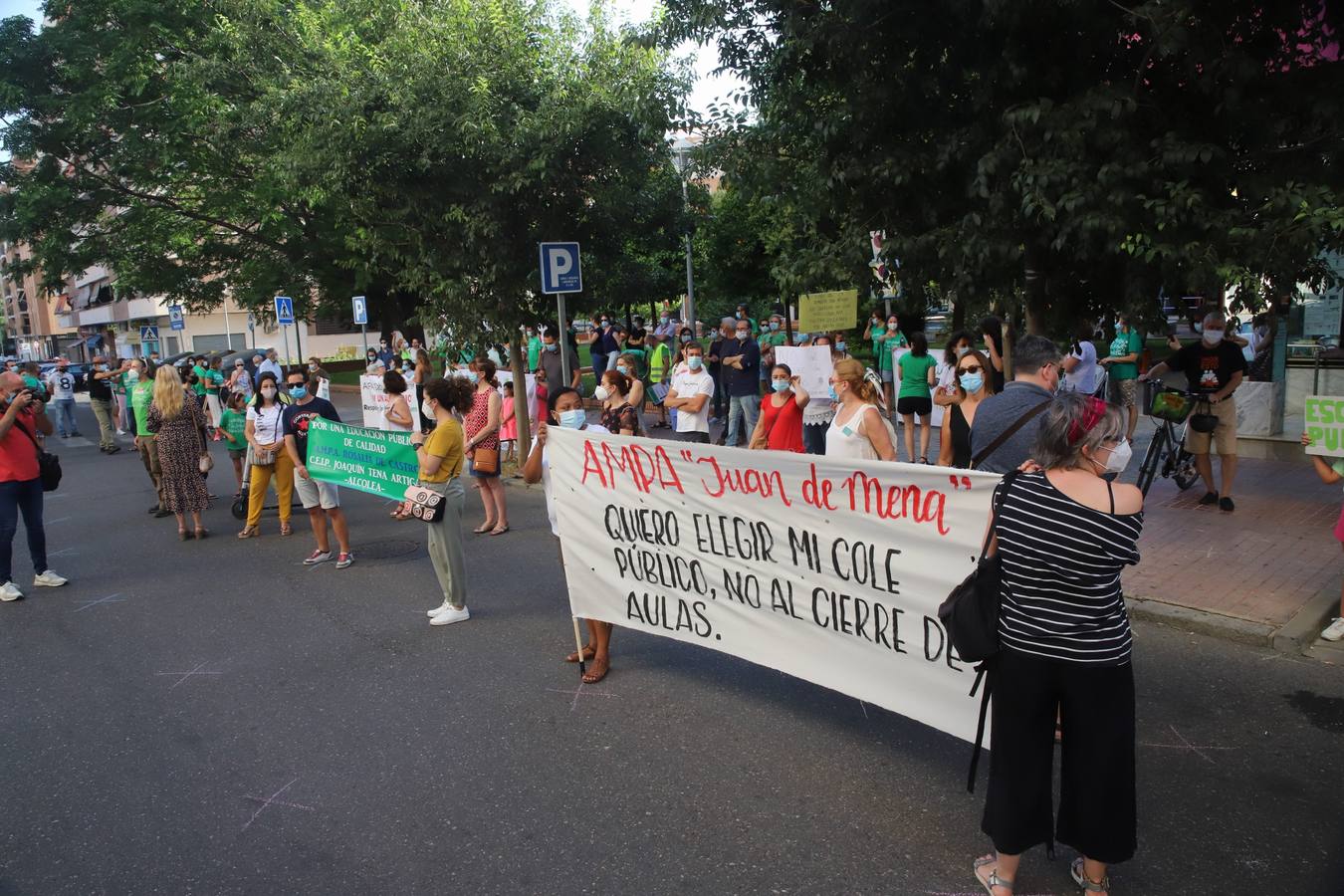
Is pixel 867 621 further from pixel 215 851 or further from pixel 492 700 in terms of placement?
pixel 215 851

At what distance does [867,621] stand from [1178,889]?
145cm

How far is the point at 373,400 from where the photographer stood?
16.1 meters

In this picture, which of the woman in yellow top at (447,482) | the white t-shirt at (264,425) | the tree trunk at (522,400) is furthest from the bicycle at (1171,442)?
the white t-shirt at (264,425)

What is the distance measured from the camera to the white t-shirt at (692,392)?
10102 millimetres

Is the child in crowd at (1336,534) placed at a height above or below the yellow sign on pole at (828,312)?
below

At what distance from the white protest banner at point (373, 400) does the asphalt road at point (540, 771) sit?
9057mm

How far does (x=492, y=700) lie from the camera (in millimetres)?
5227

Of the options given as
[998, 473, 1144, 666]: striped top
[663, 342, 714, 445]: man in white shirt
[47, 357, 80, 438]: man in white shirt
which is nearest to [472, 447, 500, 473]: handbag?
[663, 342, 714, 445]: man in white shirt

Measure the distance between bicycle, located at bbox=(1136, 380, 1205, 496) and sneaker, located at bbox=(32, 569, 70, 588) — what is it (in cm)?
978

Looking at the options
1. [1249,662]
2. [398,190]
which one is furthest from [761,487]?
[398,190]

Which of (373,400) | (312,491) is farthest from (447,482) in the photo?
(373,400)

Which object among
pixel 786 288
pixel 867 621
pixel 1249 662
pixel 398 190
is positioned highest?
pixel 398 190

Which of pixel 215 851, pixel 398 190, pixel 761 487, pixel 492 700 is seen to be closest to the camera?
pixel 215 851

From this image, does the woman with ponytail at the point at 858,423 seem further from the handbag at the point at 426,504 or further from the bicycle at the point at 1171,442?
the bicycle at the point at 1171,442
